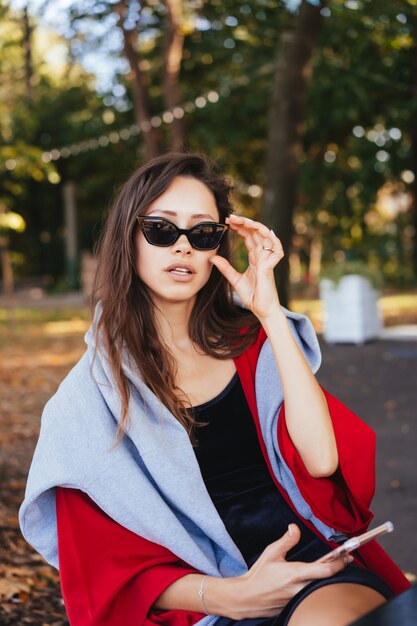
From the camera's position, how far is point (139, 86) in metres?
17.5

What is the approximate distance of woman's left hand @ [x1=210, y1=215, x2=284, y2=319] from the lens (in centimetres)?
218

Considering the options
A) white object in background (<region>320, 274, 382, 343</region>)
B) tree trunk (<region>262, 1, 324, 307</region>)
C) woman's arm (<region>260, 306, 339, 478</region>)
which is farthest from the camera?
white object in background (<region>320, 274, 382, 343</region>)

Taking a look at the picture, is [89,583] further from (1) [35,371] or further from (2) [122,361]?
(1) [35,371]

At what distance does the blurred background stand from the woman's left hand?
4.78ft

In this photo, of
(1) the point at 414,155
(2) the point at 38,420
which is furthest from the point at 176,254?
(1) the point at 414,155

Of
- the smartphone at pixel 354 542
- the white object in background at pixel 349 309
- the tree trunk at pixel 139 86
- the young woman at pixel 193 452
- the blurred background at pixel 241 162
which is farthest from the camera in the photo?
the tree trunk at pixel 139 86

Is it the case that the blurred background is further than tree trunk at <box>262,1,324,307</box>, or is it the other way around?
tree trunk at <box>262,1,324,307</box>


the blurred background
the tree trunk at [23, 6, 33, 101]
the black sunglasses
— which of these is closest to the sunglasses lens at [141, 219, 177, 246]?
the black sunglasses

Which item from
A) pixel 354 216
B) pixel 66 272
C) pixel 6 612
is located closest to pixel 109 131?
pixel 66 272

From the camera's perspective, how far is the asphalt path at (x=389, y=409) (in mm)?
4464

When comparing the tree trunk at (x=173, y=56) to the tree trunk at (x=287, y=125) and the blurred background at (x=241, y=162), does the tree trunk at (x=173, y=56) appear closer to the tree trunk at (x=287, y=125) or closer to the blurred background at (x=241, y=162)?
the blurred background at (x=241, y=162)

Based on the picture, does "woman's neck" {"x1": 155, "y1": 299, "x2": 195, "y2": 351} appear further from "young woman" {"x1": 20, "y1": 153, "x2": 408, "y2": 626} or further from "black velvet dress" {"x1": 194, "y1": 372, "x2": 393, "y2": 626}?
"black velvet dress" {"x1": 194, "y1": 372, "x2": 393, "y2": 626}

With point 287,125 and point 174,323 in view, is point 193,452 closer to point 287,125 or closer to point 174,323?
point 174,323

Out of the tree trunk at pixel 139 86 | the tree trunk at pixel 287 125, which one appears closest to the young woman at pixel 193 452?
the tree trunk at pixel 287 125
